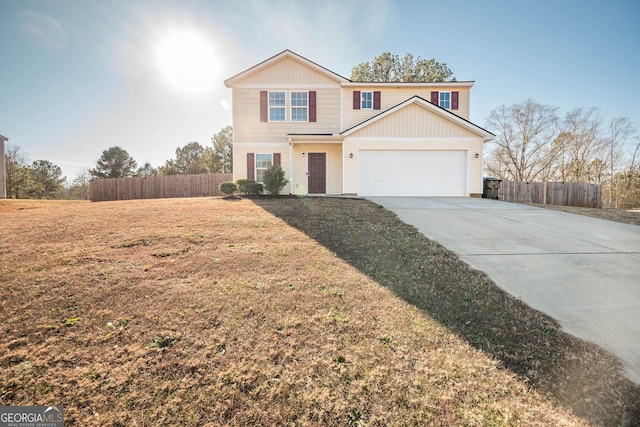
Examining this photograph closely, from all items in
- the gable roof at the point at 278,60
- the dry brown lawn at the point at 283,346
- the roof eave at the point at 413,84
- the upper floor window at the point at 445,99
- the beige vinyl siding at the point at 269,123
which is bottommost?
the dry brown lawn at the point at 283,346

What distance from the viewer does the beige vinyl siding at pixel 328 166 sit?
45.9ft

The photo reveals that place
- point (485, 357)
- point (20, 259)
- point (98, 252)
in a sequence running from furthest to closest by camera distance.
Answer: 1. point (98, 252)
2. point (20, 259)
3. point (485, 357)

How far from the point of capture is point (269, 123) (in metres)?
14.0

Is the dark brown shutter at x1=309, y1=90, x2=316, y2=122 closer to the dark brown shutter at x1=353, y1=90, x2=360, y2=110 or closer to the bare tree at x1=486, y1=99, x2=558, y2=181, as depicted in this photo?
the dark brown shutter at x1=353, y1=90, x2=360, y2=110

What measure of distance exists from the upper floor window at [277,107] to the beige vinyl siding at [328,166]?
1.74 m

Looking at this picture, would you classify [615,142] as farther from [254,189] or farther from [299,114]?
[254,189]

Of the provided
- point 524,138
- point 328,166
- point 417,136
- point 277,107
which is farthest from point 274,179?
point 524,138

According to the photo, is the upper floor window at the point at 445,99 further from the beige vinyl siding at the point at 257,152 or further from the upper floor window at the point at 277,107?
the beige vinyl siding at the point at 257,152

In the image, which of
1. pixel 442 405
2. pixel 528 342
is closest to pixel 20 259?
pixel 442 405

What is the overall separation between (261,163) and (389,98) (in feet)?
25.2

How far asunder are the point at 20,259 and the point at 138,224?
2320 mm

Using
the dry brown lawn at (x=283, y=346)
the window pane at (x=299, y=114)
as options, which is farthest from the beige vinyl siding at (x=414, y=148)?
the dry brown lawn at (x=283, y=346)

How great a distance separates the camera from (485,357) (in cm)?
224

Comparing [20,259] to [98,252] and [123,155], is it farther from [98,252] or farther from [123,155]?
[123,155]
